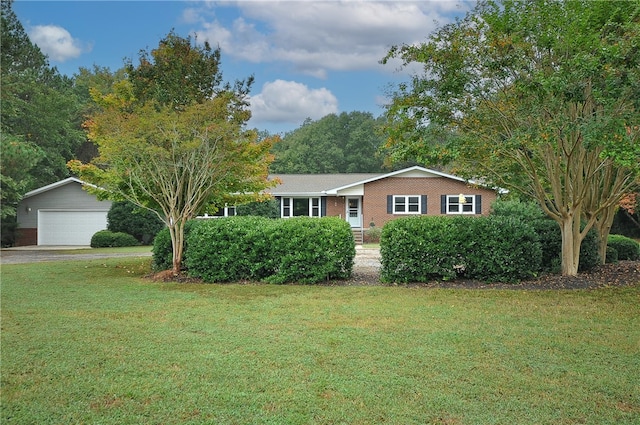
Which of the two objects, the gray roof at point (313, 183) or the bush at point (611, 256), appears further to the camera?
the gray roof at point (313, 183)

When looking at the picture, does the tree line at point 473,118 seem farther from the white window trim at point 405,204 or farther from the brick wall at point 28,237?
the brick wall at point 28,237

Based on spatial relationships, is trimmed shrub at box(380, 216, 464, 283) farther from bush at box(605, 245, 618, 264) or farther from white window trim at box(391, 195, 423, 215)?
white window trim at box(391, 195, 423, 215)

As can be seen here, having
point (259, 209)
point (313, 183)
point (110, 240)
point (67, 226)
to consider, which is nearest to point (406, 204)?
point (313, 183)

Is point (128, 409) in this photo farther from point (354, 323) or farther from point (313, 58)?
point (313, 58)

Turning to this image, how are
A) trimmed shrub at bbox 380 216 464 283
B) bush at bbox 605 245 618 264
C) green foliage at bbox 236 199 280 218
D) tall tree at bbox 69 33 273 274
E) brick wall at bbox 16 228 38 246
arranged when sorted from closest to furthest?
trimmed shrub at bbox 380 216 464 283, tall tree at bbox 69 33 273 274, bush at bbox 605 245 618 264, green foliage at bbox 236 199 280 218, brick wall at bbox 16 228 38 246

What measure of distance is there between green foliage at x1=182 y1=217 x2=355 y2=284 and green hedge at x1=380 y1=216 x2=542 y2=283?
109 cm

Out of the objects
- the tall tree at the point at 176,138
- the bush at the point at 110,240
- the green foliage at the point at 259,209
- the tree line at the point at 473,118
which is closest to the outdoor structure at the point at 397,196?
the green foliage at the point at 259,209

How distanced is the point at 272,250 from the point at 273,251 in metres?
0.03

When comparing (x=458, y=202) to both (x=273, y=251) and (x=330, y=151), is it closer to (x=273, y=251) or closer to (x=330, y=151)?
(x=273, y=251)

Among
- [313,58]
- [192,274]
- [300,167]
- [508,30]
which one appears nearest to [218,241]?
[192,274]

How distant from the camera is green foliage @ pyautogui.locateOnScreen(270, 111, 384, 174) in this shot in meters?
49.2

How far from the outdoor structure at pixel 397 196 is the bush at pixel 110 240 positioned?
817 centimetres

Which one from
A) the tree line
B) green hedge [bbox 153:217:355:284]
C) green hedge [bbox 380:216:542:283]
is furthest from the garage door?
green hedge [bbox 380:216:542:283]

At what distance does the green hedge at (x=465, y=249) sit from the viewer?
890 cm
